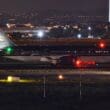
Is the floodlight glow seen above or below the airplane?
above

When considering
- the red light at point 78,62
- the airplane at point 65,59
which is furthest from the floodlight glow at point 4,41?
the red light at point 78,62

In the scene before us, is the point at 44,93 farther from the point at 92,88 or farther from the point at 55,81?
the point at 55,81

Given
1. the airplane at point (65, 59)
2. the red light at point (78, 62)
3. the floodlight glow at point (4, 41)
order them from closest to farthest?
the red light at point (78, 62) → the airplane at point (65, 59) → the floodlight glow at point (4, 41)

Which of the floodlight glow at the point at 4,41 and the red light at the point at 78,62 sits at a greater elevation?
the floodlight glow at the point at 4,41

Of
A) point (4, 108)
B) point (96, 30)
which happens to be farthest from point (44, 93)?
point (96, 30)

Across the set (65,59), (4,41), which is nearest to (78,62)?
(65,59)

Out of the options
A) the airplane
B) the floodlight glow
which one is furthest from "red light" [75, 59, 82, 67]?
the floodlight glow

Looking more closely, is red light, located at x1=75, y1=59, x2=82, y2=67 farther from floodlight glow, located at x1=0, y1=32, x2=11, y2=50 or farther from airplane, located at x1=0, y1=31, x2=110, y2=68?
floodlight glow, located at x1=0, y1=32, x2=11, y2=50

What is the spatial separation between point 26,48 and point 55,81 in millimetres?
1750

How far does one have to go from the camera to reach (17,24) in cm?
11831

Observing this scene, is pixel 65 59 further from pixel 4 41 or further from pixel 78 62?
pixel 4 41

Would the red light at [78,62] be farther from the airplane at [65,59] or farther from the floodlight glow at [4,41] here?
the floodlight glow at [4,41]

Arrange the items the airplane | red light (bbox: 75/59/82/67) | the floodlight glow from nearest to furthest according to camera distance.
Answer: red light (bbox: 75/59/82/67)
the airplane
the floodlight glow

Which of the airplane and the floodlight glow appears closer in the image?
the airplane
